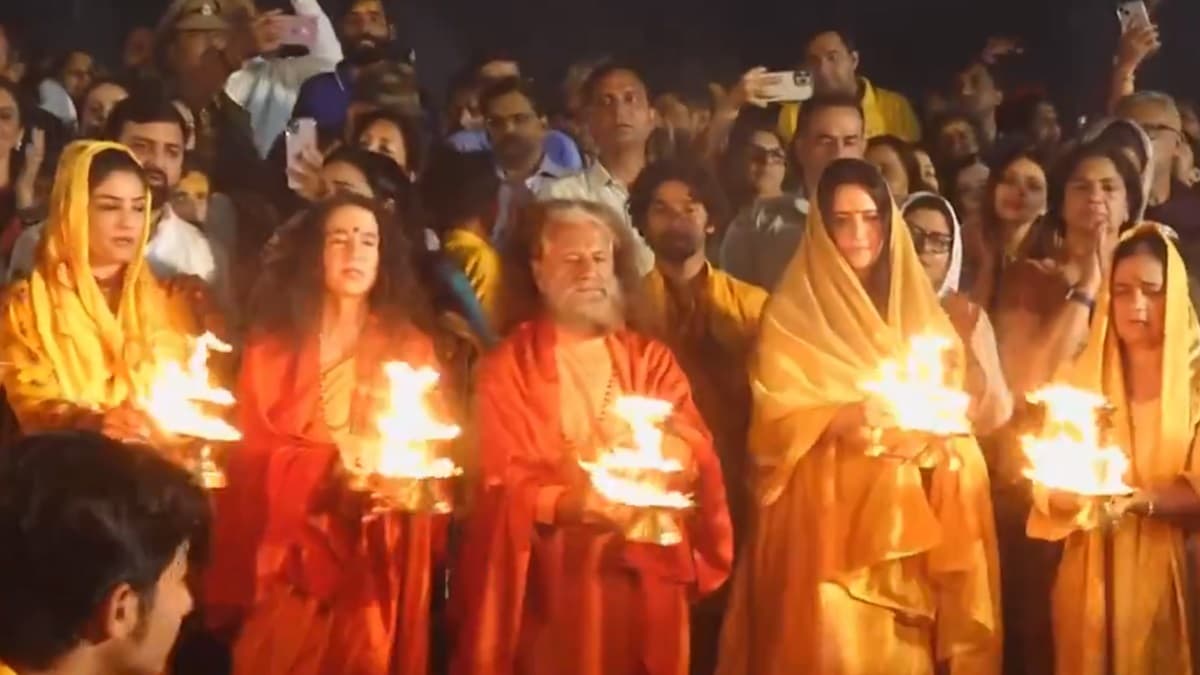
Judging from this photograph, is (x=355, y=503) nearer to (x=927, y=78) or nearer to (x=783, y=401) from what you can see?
(x=783, y=401)

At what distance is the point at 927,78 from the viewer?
340cm

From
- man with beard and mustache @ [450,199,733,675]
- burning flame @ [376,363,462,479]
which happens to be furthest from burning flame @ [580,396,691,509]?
burning flame @ [376,363,462,479]

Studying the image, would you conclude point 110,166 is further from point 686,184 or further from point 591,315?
point 686,184

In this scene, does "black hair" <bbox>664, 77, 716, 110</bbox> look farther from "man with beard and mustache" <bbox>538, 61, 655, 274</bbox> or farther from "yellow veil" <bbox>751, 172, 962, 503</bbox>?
"yellow veil" <bbox>751, 172, 962, 503</bbox>

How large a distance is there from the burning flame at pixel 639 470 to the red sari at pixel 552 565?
220 mm

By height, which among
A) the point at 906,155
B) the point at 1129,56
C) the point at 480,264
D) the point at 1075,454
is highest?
the point at 1129,56

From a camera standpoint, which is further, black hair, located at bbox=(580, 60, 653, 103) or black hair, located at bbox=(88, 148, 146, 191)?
black hair, located at bbox=(580, 60, 653, 103)

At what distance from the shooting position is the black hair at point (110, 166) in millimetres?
3002

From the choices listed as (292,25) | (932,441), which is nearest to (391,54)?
(292,25)

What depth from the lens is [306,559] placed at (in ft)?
9.55

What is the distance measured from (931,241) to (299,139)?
129cm

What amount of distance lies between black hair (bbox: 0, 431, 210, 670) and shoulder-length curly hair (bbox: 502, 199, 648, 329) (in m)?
1.60

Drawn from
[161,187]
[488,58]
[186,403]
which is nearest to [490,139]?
[488,58]

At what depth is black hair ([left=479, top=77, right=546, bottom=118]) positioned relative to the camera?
11.0 feet
